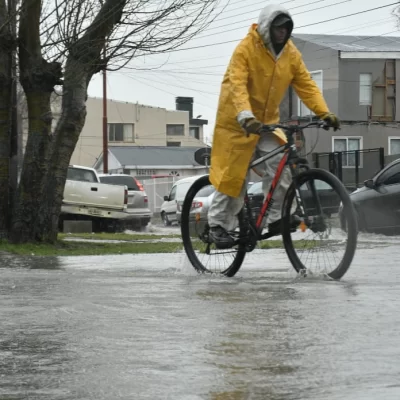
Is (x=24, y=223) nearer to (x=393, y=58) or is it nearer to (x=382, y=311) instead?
(x=382, y=311)

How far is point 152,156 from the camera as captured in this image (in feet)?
238

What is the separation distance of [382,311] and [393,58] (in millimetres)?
48795

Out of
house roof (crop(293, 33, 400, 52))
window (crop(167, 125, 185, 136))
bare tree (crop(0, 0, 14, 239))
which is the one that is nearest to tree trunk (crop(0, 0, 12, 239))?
bare tree (crop(0, 0, 14, 239))

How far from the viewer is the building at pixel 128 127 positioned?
87188 mm

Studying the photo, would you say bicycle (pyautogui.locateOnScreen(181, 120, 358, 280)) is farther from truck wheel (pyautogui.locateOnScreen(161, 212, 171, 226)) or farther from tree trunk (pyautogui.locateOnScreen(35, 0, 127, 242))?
truck wheel (pyautogui.locateOnScreen(161, 212, 171, 226))

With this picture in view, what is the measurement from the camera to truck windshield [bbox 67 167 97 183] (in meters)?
27.1

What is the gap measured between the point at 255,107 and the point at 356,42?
5002 centimetres

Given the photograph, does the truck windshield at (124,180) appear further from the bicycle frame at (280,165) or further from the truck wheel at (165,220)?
the bicycle frame at (280,165)

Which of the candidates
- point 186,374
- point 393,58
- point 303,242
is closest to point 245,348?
point 186,374

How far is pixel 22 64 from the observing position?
1427 centimetres

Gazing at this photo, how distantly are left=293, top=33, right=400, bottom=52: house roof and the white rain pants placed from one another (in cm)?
4605

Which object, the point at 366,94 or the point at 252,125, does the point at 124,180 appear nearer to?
the point at 366,94

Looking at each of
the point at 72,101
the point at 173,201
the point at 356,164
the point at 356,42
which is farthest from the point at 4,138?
the point at 356,42

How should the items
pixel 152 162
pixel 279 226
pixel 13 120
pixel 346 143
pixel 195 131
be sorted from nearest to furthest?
1. pixel 279 226
2. pixel 13 120
3. pixel 346 143
4. pixel 152 162
5. pixel 195 131
